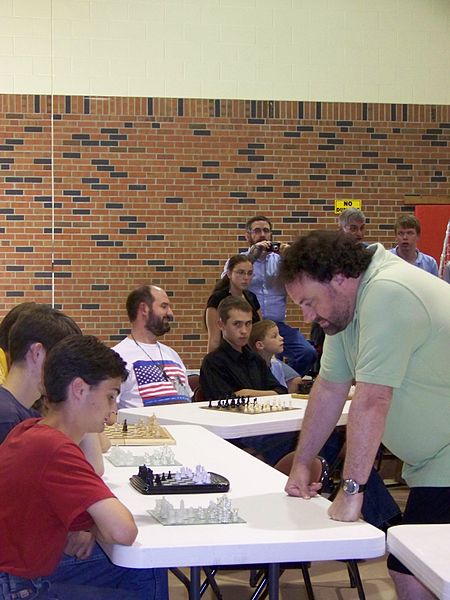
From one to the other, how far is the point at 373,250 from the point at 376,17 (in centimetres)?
824

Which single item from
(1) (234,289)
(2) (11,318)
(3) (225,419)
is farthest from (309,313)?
(1) (234,289)

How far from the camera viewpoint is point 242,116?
10312 mm

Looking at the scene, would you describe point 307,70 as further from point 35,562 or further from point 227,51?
point 35,562

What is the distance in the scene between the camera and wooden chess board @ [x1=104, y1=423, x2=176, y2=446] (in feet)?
12.9

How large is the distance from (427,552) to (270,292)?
6722 millimetres

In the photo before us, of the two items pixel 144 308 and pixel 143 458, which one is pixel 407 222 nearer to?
pixel 144 308

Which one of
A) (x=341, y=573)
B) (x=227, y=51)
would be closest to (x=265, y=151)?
(x=227, y=51)

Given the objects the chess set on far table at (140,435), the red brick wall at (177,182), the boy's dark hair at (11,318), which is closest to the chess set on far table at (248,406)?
the chess set on far table at (140,435)

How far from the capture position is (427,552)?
207cm

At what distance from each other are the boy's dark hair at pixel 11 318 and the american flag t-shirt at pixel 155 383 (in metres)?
1.75

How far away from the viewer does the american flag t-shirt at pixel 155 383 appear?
553 centimetres

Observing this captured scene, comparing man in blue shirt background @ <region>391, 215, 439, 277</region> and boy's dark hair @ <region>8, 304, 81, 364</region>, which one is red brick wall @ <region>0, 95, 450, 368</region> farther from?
boy's dark hair @ <region>8, 304, 81, 364</region>

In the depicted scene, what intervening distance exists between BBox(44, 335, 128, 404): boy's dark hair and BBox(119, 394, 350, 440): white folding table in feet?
5.71

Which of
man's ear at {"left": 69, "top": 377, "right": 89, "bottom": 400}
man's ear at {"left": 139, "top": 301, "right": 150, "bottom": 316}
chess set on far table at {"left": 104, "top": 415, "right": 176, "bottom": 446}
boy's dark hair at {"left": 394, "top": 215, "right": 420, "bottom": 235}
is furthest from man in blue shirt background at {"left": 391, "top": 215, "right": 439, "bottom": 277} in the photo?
man's ear at {"left": 69, "top": 377, "right": 89, "bottom": 400}
